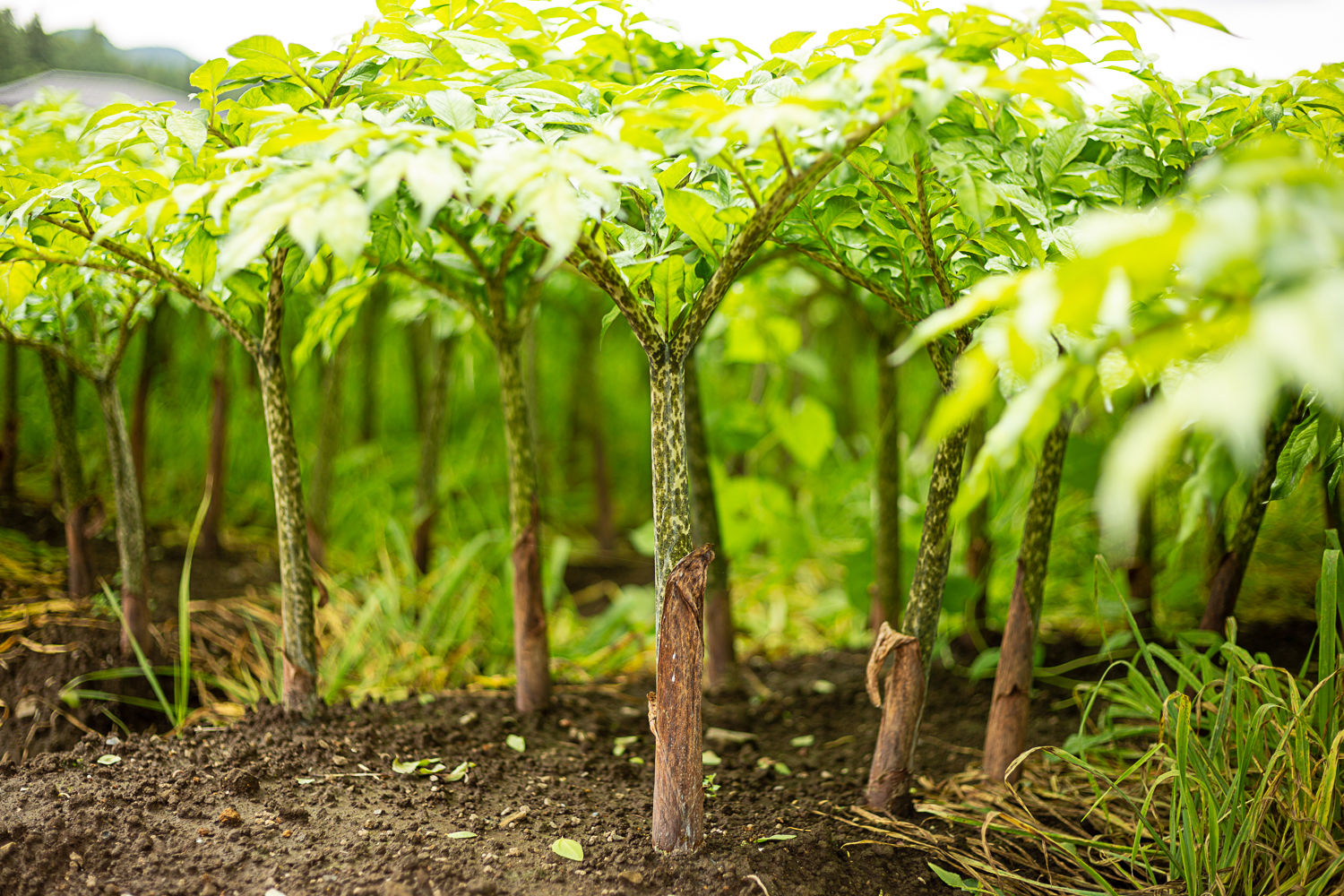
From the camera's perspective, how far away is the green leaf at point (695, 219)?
1.01 metres

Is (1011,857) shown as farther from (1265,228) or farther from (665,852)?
(1265,228)

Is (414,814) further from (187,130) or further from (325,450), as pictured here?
(325,450)

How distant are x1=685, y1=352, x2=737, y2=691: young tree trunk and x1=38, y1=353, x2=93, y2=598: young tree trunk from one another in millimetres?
1506

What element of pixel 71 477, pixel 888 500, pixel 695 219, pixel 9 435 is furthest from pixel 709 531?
pixel 9 435

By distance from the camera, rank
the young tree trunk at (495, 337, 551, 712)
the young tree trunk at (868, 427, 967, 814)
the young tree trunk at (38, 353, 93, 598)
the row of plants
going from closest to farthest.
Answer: the row of plants < the young tree trunk at (868, 427, 967, 814) < the young tree trunk at (495, 337, 551, 712) < the young tree trunk at (38, 353, 93, 598)

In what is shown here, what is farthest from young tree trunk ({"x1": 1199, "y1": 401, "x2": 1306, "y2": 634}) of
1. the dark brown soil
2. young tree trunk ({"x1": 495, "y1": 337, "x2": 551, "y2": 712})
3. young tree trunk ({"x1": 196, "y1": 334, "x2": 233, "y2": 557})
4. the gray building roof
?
young tree trunk ({"x1": 196, "y1": 334, "x2": 233, "y2": 557})

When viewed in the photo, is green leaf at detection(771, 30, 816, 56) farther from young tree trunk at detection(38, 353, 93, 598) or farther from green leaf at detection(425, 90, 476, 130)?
young tree trunk at detection(38, 353, 93, 598)

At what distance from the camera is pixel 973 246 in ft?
3.88

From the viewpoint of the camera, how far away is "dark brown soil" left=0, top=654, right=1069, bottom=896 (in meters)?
1.10

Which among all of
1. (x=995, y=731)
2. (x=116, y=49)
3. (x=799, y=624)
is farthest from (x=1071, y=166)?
(x=116, y=49)

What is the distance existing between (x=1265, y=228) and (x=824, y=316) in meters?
3.78

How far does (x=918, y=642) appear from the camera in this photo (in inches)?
51.9

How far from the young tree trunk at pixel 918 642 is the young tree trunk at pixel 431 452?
1.74 metres

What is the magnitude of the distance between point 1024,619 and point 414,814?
1126 millimetres
